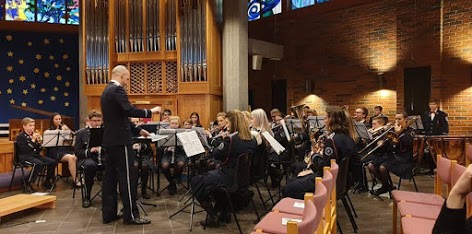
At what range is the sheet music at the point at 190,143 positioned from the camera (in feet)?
17.2

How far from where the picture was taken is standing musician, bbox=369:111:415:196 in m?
6.30

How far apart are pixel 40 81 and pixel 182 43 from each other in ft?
20.8

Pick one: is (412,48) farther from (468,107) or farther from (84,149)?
(84,149)

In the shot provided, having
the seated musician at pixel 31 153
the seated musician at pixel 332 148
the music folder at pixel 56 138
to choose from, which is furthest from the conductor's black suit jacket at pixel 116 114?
the seated musician at pixel 31 153

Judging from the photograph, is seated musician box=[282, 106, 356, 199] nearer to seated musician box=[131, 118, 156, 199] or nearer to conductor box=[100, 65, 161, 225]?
conductor box=[100, 65, 161, 225]

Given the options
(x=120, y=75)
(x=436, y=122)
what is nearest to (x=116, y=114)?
(x=120, y=75)

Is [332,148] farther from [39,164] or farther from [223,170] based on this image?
[39,164]

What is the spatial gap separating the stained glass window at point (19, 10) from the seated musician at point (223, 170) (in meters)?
11.2

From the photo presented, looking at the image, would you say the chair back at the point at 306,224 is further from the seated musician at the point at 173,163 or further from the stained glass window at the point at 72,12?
the stained glass window at the point at 72,12

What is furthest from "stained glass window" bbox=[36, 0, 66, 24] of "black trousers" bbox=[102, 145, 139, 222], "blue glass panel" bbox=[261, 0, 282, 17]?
"black trousers" bbox=[102, 145, 139, 222]

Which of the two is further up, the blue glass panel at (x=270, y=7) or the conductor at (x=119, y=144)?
the blue glass panel at (x=270, y=7)

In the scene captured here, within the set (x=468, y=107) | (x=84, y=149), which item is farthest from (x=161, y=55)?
(x=468, y=107)

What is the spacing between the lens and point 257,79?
46.2 ft

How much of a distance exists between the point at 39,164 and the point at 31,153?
253mm
